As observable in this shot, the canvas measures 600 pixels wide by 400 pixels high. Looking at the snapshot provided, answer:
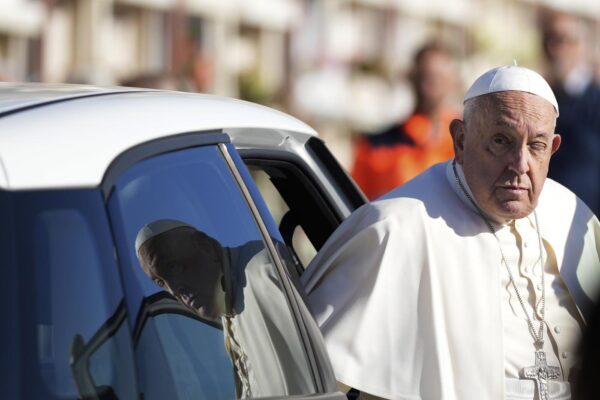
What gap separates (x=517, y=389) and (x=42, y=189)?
181 centimetres

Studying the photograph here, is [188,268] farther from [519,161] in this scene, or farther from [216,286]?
[519,161]

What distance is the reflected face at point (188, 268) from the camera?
3246 mm

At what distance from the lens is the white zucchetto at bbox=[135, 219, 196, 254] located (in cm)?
318

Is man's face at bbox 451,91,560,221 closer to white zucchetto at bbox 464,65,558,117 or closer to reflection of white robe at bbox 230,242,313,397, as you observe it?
white zucchetto at bbox 464,65,558,117

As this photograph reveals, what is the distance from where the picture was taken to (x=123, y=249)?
3.05 metres

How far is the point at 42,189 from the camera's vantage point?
2.92 meters

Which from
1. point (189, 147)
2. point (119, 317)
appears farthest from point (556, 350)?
point (119, 317)

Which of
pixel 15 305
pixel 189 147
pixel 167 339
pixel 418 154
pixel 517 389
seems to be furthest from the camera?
pixel 418 154

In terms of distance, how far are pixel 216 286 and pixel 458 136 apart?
131 centimetres

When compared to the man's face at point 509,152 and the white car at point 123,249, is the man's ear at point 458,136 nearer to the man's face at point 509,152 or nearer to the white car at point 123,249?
the man's face at point 509,152

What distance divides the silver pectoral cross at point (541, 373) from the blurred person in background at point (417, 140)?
13.9ft

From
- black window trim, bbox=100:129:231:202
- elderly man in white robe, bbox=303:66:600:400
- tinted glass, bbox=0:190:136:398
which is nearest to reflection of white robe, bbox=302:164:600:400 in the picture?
elderly man in white robe, bbox=303:66:600:400

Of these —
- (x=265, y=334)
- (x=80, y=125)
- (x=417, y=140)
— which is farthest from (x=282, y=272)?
(x=417, y=140)

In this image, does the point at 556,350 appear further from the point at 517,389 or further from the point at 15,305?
the point at 15,305
